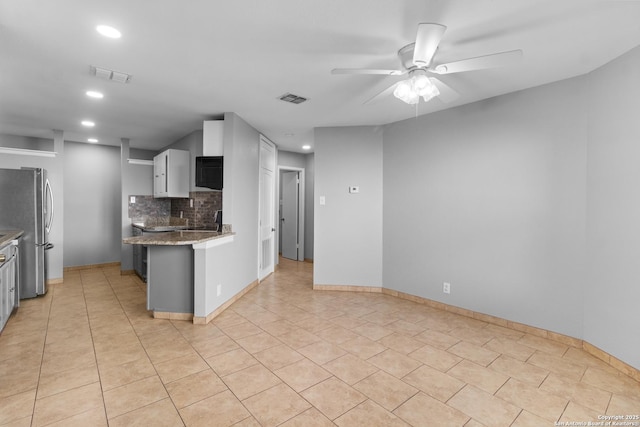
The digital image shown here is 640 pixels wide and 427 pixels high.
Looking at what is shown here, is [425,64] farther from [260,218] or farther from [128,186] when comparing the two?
[128,186]

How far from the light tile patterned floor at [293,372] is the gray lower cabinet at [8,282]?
20 centimetres

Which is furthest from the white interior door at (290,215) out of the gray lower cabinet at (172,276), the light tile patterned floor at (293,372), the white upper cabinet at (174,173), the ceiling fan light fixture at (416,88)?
the ceiling fan light fixture at (416,88)

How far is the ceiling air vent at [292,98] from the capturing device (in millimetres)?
3346

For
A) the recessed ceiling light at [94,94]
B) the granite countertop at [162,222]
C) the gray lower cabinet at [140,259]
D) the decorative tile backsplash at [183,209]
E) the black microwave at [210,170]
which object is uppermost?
the recessed ceiling light at [94,94]

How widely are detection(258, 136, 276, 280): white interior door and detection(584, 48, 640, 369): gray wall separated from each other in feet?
13.5

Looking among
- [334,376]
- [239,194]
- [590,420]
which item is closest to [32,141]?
[239,194]

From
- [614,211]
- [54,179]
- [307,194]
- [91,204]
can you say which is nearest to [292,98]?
[614,211]

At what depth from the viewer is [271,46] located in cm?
233

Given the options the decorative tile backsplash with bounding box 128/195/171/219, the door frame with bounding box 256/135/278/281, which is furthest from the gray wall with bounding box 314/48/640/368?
the decorative tile backsplash with bounding box 128/195/171/219

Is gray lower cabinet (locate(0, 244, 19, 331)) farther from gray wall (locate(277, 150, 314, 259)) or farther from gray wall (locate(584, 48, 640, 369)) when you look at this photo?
gray wall (locate(584, 48, 640, 369))

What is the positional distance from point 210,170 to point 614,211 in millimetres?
4153

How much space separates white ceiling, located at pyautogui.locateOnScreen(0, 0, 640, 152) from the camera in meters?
1.89

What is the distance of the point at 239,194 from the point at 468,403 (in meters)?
3.28

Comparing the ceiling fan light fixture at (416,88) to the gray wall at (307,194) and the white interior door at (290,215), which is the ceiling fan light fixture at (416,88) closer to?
the gray wall at (307,194)
